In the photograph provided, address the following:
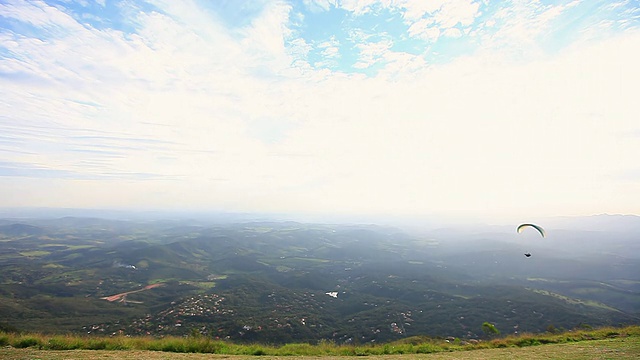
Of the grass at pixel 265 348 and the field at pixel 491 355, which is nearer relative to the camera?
the field at pixel 491 355

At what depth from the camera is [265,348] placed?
19203mm

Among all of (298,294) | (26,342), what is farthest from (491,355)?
(298,294)

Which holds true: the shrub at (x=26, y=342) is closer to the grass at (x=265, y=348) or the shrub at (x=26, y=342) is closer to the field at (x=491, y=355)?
the grass at (x=265, y=348)

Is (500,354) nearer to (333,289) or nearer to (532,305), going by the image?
(532,305)

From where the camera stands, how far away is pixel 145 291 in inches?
4213

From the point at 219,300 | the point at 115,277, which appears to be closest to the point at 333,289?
the point at 219,300

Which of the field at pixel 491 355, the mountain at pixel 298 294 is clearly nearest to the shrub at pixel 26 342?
the field at pixel 491 355

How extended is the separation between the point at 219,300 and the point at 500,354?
8873cm

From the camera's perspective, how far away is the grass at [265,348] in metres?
15.5

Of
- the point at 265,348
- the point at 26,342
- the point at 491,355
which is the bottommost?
the point at 265,348

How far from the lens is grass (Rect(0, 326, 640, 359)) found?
1552 centimetres

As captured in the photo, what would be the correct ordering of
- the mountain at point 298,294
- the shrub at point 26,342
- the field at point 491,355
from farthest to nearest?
the mountain at point 298,294 < the shrub at point 26,342 < the field at point 491,355

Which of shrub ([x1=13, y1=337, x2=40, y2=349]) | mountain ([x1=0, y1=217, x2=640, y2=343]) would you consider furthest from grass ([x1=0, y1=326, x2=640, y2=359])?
mountain ([x1=0, y1=217, x2=640, y2=343])

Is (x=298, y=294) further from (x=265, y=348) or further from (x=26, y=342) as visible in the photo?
(x=26, y=342)
